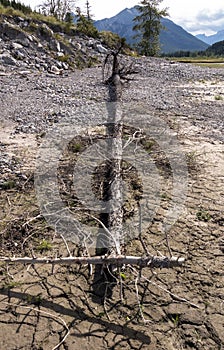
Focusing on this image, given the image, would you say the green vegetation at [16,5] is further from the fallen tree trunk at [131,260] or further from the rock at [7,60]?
the fallen tree trunk at [131,260]

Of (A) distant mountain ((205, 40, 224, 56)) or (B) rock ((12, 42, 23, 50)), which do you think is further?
(A) distant mountain ((205, 40, 224, 56))

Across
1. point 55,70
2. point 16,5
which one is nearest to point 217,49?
point 16,5

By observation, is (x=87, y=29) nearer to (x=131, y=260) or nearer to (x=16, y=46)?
(x=16, y=46)

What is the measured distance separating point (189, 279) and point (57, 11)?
31.5 metres

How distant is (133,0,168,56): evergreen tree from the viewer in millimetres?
31094

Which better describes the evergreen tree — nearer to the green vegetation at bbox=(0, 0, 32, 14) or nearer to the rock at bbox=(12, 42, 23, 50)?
the green vegetation at bbox=(0, 0, 32, 14)

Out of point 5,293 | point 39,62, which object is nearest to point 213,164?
point 5,293

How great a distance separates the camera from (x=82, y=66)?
1605 centimetres

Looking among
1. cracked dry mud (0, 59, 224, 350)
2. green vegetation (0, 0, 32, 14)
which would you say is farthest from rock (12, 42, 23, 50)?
cracked dry mud (0, 59, 224, 350)

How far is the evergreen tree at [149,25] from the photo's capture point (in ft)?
102

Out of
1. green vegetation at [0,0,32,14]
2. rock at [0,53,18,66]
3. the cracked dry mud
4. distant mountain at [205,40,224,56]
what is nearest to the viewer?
the cracked dry mud

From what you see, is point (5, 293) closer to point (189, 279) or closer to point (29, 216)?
point (29, 216)

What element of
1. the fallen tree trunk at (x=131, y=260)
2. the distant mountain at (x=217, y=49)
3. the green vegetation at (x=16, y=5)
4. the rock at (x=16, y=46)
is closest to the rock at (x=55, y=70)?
the rock at (x=16, y=46)

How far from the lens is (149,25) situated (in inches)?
1242
